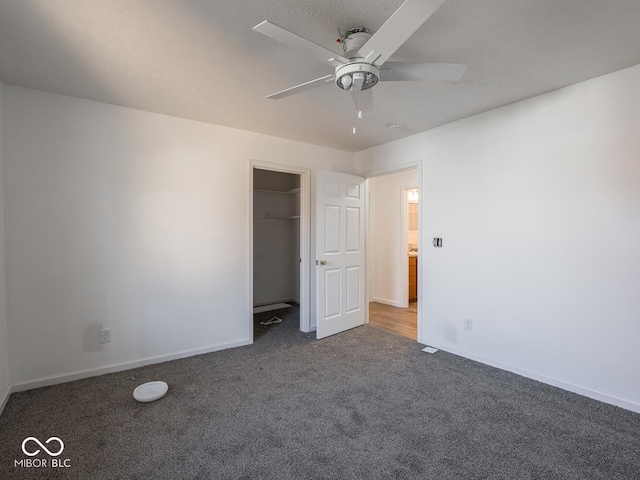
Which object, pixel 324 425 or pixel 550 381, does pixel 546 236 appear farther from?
pixel 324 425

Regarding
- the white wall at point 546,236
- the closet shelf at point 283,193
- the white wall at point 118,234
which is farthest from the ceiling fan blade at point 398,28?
the closet shelf at point 283,193

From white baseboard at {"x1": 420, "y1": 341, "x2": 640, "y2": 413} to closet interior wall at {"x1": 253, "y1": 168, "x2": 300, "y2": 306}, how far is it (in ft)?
10.6

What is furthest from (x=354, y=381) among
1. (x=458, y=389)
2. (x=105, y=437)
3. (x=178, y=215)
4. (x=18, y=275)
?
(x=18, y=275)

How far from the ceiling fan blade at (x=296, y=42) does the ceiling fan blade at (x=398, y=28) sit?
0.53 ft

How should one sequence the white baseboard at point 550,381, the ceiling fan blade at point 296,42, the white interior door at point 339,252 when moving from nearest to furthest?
1. the ceiling fan blade at point 296,42
2. the white baseboard at point 550,381
3. the white interior door at point 339,252

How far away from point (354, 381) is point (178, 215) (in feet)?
7.64

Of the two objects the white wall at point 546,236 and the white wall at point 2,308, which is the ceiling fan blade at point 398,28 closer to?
the white wall at point 546,236

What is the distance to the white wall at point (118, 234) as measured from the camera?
8.42ft

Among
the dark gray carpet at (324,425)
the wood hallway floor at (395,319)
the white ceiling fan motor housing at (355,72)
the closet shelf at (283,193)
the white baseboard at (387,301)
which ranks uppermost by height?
the white ceiling fan motor housing at (355,72)

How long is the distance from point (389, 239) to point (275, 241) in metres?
2.13

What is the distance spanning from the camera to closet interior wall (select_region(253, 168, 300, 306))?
226 inches

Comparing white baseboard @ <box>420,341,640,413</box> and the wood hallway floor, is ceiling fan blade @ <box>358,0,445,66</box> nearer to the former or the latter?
white baseboard @ <box>420,341,640,413</box>

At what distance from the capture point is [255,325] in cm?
437

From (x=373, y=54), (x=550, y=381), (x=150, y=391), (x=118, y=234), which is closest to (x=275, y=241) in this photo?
(x=118, y=234)
